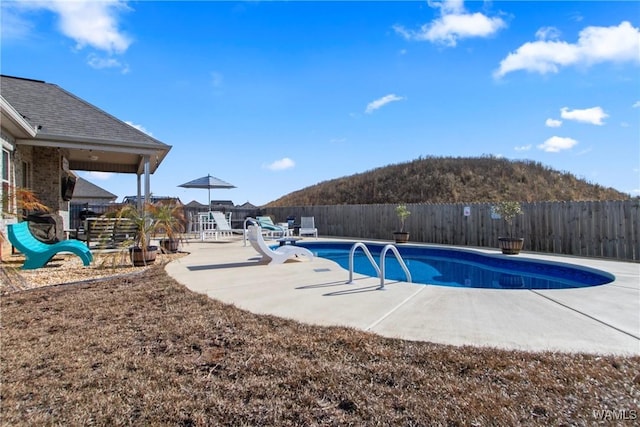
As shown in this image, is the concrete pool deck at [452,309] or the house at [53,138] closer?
the concrete pool deck at [452,309]

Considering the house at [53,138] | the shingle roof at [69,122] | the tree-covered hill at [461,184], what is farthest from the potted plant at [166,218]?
the tree-covered hill at [461,184]

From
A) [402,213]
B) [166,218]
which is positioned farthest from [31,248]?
[402,213]

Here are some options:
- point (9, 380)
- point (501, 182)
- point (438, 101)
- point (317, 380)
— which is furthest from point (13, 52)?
point (501, 182)

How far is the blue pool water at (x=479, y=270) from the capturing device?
22.4 ft

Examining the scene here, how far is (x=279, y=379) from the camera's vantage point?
2.36 metres

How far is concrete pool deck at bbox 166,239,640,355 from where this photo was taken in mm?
3051

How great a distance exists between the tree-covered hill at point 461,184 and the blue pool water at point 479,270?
17661 mm

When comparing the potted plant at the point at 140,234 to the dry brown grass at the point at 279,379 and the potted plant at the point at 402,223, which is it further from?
the potted plant at the point at 402,223

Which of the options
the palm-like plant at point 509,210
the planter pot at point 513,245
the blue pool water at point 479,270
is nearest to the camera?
the blue pool water at point 479,270

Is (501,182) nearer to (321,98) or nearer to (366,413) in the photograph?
(321,98)

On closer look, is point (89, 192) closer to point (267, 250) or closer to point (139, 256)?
point (139, 256)

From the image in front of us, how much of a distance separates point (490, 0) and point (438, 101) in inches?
262

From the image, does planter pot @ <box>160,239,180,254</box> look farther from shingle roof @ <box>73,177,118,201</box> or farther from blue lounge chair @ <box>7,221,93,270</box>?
shingle roof @ <box>73,177,118,201</box>

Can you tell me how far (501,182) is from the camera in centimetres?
2809
